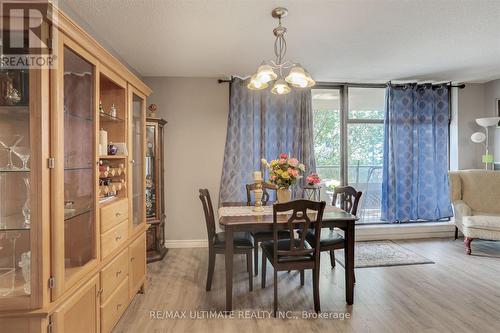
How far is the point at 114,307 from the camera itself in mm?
2123

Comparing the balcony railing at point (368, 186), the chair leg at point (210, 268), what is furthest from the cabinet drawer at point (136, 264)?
the balcony railing at point (368, 186)

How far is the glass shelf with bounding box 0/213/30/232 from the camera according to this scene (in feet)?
4.71

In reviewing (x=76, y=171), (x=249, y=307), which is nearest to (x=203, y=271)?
(x=249, y=307)

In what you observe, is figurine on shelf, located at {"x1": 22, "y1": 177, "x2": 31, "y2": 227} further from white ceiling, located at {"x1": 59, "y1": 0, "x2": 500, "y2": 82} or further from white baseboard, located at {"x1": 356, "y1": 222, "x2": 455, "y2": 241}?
white baseboard, located at {"x1": 356, "y1": 222, "x2": 455, "y2": 241}

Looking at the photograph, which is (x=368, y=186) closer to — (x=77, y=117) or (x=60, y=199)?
(x=77, y=117)

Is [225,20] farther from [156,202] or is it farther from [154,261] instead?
[154,261]

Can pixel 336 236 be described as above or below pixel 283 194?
below

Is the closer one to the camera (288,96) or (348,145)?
(288,96)

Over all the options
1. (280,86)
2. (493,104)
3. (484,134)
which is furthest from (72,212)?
(493,104)

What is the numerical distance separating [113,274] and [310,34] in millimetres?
2745

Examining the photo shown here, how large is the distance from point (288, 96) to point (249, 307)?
2965mm

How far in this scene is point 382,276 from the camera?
3.21 m

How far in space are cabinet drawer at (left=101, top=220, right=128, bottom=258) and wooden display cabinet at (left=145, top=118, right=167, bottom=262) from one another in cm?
135

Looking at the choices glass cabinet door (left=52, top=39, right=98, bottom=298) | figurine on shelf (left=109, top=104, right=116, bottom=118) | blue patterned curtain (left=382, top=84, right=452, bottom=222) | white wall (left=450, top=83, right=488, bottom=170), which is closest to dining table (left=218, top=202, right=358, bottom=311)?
glass cabinet door (left=52, top=39, right=98, bottom=298)
